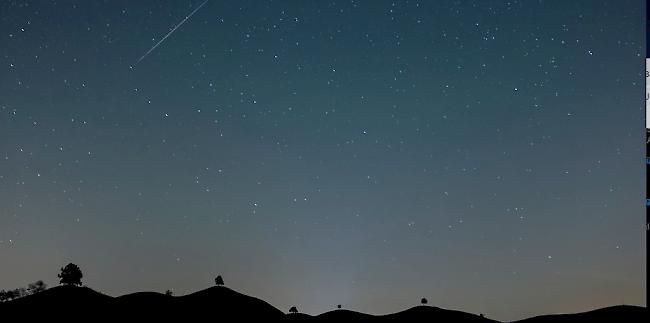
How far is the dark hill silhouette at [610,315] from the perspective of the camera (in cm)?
1873

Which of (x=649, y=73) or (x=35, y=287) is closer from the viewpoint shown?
(x=649, y=73)

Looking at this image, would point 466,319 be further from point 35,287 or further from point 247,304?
point 35,287

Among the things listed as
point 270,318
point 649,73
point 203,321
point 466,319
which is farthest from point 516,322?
point 649,73

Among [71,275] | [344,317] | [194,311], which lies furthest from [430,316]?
[71,275]

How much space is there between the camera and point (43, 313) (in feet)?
63.1

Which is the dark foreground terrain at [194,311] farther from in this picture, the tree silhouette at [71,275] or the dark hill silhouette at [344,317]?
the tree silhouette at [71,275]

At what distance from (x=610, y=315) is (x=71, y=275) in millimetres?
40575

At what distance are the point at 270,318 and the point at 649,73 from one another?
13.8m

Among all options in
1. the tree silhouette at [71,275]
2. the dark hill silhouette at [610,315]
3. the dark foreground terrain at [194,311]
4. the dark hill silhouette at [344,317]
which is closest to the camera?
the dark hill silhouette at [610,315]

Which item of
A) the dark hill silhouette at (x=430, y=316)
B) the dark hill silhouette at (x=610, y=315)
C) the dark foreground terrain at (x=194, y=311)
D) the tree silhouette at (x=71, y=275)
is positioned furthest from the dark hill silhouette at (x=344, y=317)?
the tree silhouette at (x=71, y=275)

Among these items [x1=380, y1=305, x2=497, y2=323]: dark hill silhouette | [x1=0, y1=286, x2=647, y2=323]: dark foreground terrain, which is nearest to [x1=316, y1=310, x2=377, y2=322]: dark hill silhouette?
[x1=0, y1=286, x2=647, y2=323]: dark foreground terrain

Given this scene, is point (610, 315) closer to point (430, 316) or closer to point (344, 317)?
point (430, 316)

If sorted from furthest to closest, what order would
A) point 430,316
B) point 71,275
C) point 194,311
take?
point 71,275
point 430,316
point 194,311

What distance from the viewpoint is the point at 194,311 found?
2041 cm
